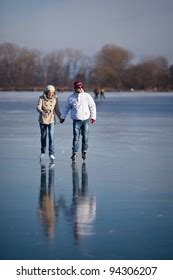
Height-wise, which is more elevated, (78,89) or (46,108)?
(78,89)

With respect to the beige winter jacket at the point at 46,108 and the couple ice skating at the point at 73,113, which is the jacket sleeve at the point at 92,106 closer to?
the couple ice skating at the point at 73,113

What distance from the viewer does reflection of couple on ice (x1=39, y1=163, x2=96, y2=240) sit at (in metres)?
5.01

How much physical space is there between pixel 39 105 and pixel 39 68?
2740cm

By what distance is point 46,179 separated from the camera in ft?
24.4

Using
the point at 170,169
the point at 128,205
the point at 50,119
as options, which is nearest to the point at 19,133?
the point at 50,119

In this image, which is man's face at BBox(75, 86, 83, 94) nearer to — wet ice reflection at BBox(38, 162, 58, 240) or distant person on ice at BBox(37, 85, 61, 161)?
distant person on ice at BBox(37, 85, 61, 161)

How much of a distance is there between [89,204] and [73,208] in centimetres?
26

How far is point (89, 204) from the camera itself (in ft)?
19.7

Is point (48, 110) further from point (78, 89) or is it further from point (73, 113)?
point (78, 89)

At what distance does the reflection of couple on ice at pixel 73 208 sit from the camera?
16.5 ft

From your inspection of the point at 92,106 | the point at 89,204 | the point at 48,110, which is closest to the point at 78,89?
the point at 92,106

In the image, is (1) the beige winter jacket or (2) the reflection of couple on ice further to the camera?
(1) the beige winter jacket

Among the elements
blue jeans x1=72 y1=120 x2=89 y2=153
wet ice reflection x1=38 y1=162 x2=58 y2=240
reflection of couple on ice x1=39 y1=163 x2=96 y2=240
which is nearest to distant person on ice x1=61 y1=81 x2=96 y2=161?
blue jeans x1=72 y1=120 x2=89 y2=153

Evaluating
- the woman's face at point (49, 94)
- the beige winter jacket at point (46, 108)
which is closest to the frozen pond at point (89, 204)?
the beige winter jacket at point (46, 108)
